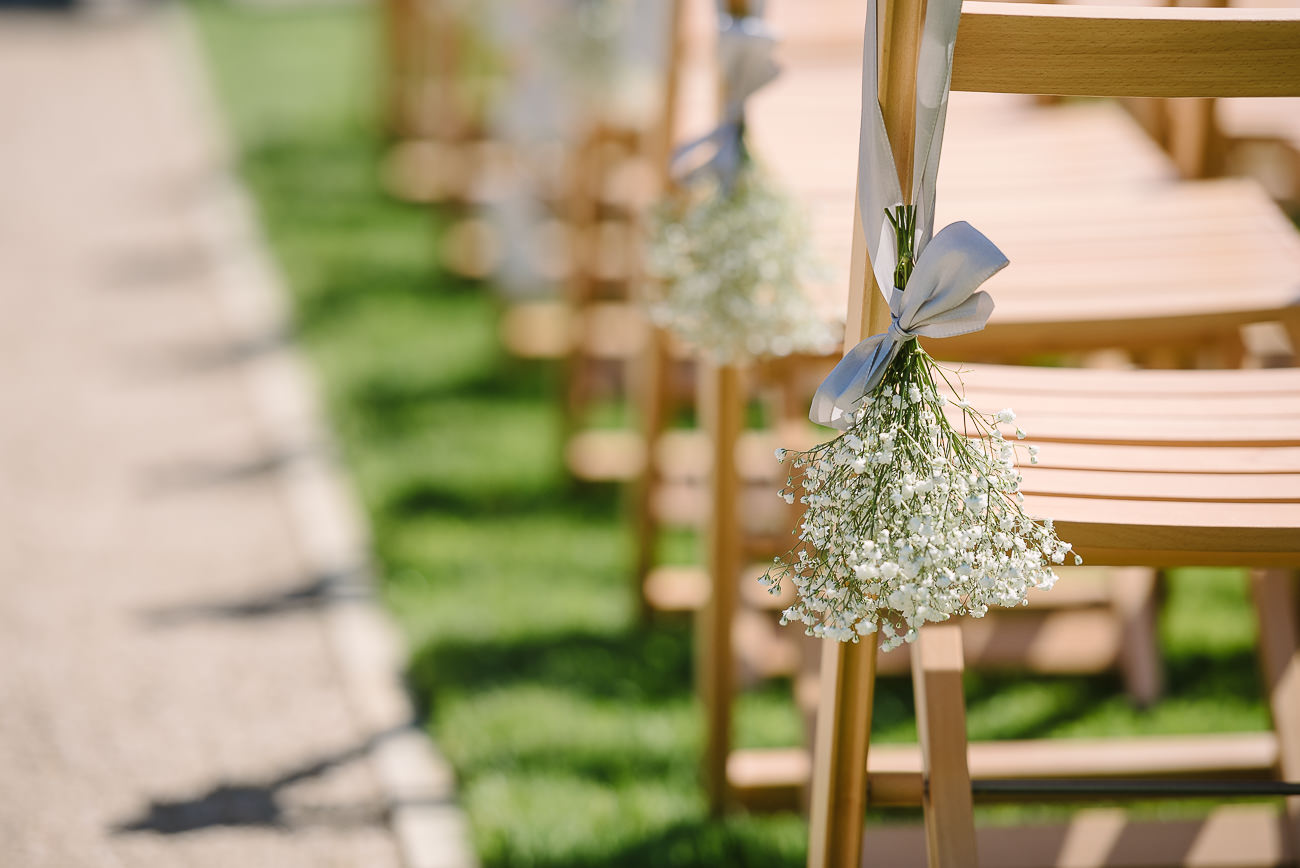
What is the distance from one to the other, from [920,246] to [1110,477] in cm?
39

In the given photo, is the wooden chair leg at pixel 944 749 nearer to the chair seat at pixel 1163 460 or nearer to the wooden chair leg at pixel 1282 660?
the chair seat at pixel 1163 460

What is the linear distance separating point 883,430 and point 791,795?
3.38 feet

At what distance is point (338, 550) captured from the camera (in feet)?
9.20

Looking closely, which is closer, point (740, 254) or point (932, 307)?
point (932, 307)

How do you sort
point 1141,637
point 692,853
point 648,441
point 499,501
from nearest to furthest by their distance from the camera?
point 692,853, point 1141,637, point 648,441, point 499,501

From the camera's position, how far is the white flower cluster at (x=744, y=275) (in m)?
1.71

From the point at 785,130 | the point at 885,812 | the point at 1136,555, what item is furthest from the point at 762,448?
the point at 1136,555

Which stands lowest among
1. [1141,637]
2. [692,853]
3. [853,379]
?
[692,853]

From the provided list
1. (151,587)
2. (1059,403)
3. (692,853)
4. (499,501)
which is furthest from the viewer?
(499,501)

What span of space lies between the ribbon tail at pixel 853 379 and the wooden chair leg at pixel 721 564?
73 cm

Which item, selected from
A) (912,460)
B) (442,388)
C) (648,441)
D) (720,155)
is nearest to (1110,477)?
(912,460)

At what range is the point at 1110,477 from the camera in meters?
1.37

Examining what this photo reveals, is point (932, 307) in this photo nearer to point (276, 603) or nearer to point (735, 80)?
point (735, 80)

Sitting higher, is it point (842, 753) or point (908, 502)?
point (908, 502)
